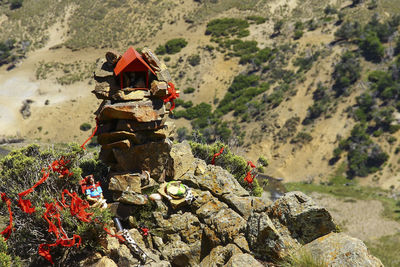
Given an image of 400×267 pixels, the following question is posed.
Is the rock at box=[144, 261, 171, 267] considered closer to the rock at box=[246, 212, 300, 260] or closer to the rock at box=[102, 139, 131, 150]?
the rock at box=[246, 212, 300, 260]

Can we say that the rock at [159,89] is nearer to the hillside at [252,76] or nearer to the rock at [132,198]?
the rock at [132,198]


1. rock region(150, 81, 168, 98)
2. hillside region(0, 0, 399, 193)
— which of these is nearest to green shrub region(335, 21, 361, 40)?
hillside region(0, 0, 399, 193)

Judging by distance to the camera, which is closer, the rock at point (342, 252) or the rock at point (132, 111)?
the rock at point (342, 252)

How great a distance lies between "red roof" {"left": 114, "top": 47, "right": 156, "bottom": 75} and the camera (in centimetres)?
1378

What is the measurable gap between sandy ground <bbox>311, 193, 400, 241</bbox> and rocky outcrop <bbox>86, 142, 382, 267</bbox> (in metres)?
29.7

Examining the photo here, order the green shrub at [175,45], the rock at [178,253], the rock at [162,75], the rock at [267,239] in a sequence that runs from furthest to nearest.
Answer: the green shrub at [175,45]
the rock at [162,75]
the rock at [178,253]
the rock at [267,239]

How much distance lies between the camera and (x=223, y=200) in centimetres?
1458

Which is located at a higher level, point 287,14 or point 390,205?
point 287,14

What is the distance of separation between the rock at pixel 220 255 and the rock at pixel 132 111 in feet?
17.8

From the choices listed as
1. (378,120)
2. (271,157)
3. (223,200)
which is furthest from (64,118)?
(223,200)

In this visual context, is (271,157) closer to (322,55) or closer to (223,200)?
(322,55)

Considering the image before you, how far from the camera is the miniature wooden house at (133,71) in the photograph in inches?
544

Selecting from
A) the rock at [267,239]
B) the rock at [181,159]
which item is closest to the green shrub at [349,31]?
the rock at [181,159]

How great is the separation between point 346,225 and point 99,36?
282 feet
